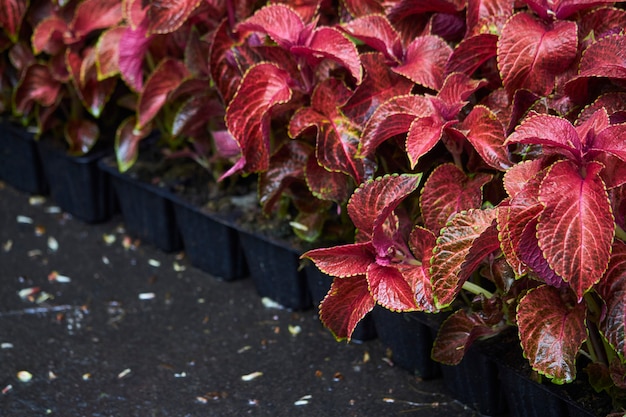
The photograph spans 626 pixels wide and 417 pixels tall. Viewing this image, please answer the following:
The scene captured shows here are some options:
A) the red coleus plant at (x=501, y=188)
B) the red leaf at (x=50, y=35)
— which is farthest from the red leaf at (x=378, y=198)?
the red leaf at (x=50, y=35)

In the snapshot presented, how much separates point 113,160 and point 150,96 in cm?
39

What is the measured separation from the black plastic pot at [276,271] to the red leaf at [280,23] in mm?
518

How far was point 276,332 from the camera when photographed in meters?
2.25

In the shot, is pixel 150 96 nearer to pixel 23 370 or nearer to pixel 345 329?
pixel 23 370

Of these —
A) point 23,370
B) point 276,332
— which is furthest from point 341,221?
point 23,370

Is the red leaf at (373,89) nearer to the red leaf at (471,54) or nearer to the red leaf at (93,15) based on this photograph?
the red leaf at (471,54)

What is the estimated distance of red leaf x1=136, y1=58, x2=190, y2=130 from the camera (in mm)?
2352

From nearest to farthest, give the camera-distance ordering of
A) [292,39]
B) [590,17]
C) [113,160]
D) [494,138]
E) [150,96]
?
[494,138], [590,17], [292,39], [150,96], [113,160]

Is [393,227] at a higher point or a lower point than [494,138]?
lower

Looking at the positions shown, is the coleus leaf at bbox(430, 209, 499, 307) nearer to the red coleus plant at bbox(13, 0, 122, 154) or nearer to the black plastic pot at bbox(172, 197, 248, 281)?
the black plastic pot at bbox(172, 197, 248, 281)

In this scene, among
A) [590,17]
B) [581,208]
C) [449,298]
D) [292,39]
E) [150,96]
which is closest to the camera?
[581,208]

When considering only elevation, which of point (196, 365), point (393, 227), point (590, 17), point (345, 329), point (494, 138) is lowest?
point (196, 365)

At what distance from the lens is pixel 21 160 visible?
9.86ft

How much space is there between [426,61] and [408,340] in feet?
1.96
